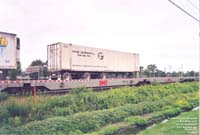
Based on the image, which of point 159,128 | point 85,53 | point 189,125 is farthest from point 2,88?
point 85,53

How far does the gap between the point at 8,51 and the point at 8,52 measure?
4 cm

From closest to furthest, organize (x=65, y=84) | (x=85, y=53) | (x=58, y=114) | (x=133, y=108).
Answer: (x=58, y=114) < (x=133, y=108) < (x=65, y=84) < (x=85, y=53)

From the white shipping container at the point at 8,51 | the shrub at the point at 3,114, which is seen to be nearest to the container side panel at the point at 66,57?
the white shipping container at the point at 8,51

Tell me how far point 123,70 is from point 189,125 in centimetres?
1903

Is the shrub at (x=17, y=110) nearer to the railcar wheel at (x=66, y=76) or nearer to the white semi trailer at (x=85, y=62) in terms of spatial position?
the white semi trailer at (x=85, y=62)

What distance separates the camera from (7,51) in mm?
13031

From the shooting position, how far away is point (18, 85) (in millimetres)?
12914

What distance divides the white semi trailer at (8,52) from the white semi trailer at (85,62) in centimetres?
614

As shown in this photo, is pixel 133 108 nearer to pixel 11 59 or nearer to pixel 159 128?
pixel 159 128

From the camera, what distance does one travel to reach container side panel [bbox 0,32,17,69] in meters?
12.8

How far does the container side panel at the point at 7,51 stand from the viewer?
1284 cm

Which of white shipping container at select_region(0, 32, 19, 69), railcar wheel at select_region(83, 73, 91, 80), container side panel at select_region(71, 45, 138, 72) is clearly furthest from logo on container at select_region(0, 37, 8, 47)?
railcar wheel at select_region(83, 73, 91, 80)

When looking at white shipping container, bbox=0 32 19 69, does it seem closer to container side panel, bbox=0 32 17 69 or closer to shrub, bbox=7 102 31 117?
container side panel, bbox=0 32 17 69

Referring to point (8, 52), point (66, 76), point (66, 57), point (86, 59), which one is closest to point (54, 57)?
point (66, 57)
